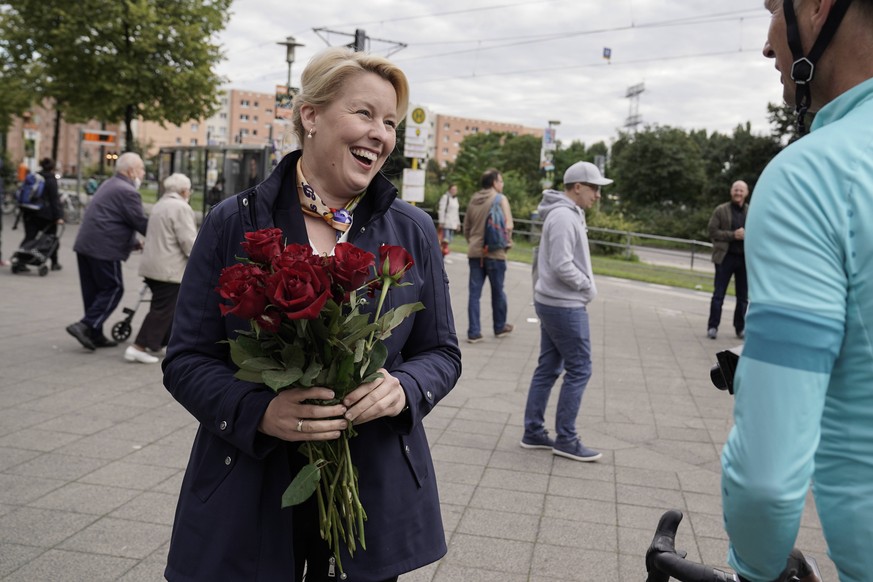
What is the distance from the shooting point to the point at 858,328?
1166 millimetres

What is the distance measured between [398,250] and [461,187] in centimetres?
4039

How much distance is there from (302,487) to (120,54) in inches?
1017

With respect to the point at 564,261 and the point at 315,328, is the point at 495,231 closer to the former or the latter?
the point at 564,261

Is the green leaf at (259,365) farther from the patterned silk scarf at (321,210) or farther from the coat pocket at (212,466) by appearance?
the patterned silk scarf at (321,210)

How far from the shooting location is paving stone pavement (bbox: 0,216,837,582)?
162 inches

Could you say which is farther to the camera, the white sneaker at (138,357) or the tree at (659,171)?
the tree at (659,171)

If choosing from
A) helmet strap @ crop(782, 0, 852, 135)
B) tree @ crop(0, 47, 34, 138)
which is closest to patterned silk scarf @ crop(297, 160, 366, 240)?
helmet strap @ crop(782, 0, 852, 135)

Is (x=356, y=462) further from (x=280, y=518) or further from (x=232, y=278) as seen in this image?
(x=232, y=278)

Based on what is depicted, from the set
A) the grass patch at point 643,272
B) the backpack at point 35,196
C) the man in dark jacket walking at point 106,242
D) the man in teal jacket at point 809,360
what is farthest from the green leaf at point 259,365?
the grass patch at point 643,272

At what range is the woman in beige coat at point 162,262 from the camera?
27.2ft

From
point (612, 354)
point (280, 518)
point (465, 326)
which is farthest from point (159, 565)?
point (465, 326)

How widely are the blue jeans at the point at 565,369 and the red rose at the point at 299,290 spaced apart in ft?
14.4

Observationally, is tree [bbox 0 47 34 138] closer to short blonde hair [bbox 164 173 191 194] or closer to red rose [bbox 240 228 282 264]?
short blonde hair [bbox 164 173 191 194]

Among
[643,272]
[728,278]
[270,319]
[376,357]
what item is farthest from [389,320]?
[643,272]
